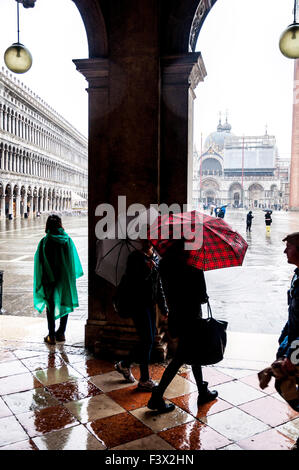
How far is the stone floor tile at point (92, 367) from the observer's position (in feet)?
12.8

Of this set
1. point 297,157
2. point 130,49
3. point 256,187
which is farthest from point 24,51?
point 256,187

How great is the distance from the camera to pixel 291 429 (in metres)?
2.91

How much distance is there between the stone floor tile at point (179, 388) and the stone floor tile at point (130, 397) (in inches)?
7.0

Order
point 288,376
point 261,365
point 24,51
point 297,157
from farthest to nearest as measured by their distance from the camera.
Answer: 1. point 297,157
2. point 24,51
3. point 261,365
4. point 288,376

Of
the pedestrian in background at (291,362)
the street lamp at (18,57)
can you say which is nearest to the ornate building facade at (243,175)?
the street lamp at (18,57)

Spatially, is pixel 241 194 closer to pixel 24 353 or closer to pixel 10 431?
pixel 24 353

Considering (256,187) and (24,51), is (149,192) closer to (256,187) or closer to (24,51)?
(24,51)

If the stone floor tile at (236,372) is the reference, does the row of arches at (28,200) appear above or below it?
above

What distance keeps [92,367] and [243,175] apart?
99.3 metres

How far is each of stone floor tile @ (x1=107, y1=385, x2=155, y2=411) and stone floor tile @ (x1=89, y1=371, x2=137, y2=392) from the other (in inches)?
2.9

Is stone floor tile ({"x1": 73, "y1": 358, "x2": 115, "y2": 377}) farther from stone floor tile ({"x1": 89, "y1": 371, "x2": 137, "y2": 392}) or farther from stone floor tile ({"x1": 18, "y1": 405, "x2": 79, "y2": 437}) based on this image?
stone floor tile ({"x1": 18, "y1": 405, "x2": 79, "y2": 437})

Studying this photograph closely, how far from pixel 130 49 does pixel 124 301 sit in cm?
254

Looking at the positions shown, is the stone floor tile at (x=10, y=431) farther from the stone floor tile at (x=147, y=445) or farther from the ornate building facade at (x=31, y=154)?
the ornate building facade at (x=31, y=154)

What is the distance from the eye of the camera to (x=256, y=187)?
99.6m
